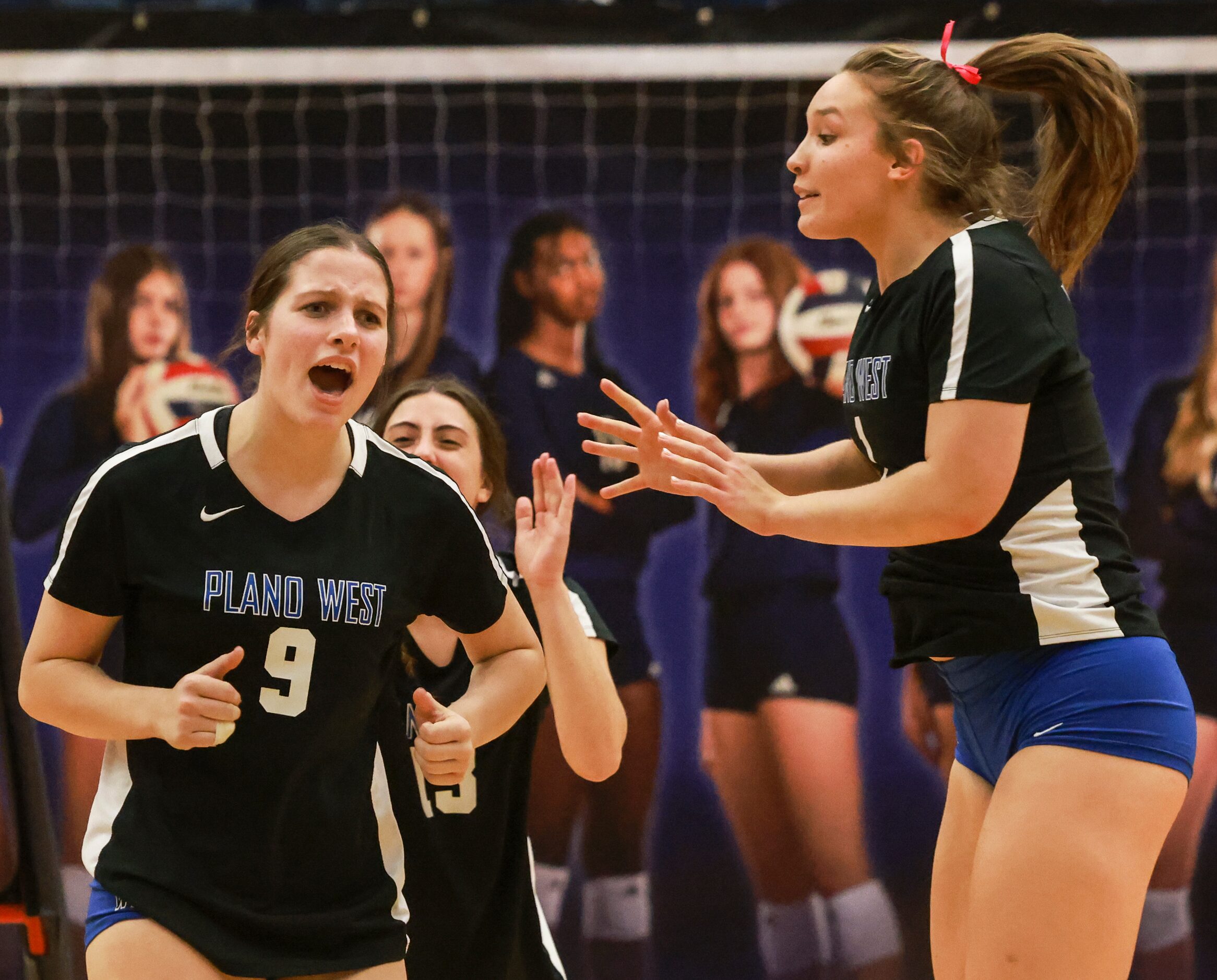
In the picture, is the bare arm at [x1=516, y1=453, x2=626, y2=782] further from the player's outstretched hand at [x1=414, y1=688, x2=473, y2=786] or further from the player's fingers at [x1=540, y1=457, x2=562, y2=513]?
the player's outstretched hand at [x1=414, y1=688, x2=473, y2=786]

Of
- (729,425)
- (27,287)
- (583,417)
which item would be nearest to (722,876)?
(729,425)

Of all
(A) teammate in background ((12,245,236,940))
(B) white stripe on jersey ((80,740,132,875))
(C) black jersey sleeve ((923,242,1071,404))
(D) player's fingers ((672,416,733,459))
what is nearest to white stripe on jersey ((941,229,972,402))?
(C) black jersey sleeve ((923,242,1071,404))

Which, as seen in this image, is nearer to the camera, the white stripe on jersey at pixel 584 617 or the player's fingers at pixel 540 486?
the player's fingers at pixel 540 486

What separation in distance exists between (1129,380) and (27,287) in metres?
3.54

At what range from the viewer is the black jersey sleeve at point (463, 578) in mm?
1781

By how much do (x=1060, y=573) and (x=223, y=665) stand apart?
1117 millimetres

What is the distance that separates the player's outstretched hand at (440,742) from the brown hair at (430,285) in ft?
7.50

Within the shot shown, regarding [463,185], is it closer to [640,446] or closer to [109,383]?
[109,383]

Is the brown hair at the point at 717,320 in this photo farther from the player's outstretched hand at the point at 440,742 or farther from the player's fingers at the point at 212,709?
the player's fingers at the point at 212,709

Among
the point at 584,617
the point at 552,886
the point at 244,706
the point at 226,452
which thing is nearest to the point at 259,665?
the point at 244,706

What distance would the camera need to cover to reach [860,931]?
368 centimetres

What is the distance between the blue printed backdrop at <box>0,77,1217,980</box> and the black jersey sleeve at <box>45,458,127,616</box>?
2293 mm

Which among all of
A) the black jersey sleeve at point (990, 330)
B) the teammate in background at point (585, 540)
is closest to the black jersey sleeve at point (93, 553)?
the black jersey sleeve at point (990, 330)

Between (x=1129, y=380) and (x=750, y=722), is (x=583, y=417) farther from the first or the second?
(x=1129, y=380)
